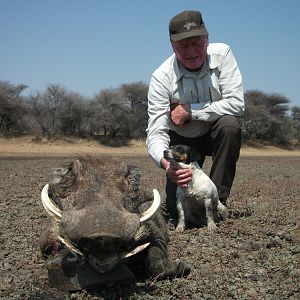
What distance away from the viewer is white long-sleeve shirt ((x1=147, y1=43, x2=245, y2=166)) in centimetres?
657

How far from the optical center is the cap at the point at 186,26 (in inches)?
242

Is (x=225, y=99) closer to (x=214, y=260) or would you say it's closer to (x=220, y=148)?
(x=220, y=148)

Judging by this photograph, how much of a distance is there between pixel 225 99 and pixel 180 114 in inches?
24.6

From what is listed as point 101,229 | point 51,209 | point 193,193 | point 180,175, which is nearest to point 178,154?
point 180,175

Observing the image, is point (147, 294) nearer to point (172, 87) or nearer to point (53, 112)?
point (172, 87)

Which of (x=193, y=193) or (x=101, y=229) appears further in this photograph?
(x=193, y=193)

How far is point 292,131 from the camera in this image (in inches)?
2253

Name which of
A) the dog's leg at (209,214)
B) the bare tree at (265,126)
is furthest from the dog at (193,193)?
the bare tree at (265,126)

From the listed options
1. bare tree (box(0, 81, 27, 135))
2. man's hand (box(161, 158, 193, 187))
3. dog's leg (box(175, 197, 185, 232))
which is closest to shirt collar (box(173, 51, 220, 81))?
man's hand (box(161, 158, 193, 187))

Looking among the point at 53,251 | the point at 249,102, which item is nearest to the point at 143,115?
the point at 249,102

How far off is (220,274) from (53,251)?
→ 153 cm

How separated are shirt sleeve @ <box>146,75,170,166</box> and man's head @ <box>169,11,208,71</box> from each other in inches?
19.5

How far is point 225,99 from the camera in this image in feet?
21.6

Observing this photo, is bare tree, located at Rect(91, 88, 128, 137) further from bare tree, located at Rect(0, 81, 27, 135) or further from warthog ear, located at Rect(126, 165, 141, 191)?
warthog ear, located at Rect(126, 165, 141, 191)
